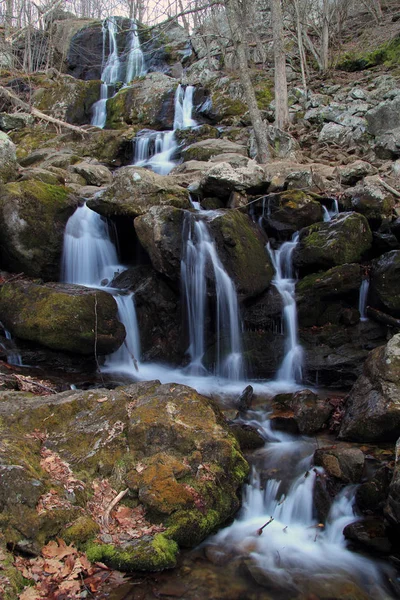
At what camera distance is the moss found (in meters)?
3.43

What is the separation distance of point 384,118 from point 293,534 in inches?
543

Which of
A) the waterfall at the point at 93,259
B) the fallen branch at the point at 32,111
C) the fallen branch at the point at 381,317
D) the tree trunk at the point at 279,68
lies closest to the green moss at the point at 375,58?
the tree trunk at the point at 279,68

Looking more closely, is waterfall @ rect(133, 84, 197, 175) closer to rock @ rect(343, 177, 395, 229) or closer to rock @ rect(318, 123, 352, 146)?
rock @ rect(318, 123, 352, 146)

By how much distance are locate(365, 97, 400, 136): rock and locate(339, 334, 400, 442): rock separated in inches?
419

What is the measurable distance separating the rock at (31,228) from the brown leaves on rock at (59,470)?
5.89 meters

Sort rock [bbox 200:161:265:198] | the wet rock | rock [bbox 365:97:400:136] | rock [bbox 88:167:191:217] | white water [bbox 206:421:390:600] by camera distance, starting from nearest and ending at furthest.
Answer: white water [bbox 206:421:390:600] → the wet rock → rock [bbox 88:167:191:217] → rock [bbox 200:161:265:198] → rock [bbox 365:97:400:136]

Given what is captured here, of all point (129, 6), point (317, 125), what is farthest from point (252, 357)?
point (129, 6)

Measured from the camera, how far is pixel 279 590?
11.9 feet

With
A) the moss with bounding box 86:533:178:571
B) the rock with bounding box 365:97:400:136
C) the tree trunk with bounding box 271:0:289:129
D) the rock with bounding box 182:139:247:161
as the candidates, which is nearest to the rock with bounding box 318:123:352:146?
the rock with bounding box 365:97:400:136

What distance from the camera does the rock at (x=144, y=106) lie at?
1986 cm

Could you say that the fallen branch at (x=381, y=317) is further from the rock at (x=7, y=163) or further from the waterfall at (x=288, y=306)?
the rock at (x=7, y=163)

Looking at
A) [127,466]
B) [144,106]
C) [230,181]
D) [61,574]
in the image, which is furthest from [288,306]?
[144,106]

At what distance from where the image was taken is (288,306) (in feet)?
29.6

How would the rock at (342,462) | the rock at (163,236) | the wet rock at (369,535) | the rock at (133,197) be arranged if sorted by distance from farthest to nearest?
the rock at (133,197), the rock at (163,236), the rock at (342,462), the wet rock at (369,535)
